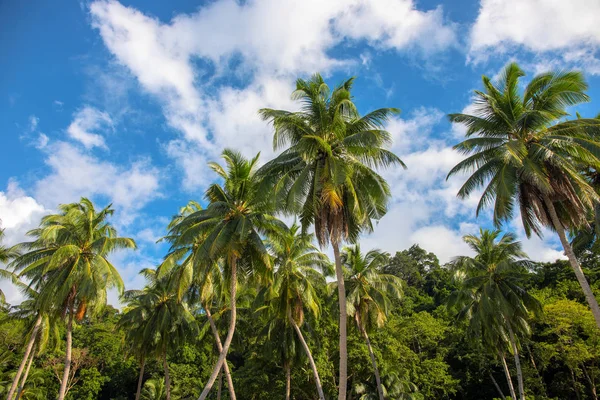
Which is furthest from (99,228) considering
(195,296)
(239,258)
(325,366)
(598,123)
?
(598,123)

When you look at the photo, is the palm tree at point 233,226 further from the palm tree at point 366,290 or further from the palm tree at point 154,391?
the palm tree at point 154,391

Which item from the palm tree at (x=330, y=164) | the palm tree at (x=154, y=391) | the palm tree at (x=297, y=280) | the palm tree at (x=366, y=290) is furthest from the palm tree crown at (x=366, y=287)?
the palm tree at (x=154, y=391)

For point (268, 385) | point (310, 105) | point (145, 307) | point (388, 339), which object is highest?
point (310, 105)

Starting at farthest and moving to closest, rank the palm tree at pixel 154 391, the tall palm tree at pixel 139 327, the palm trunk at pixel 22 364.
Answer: the palm tree at pixel 154 391 → the tall palm tree at pixel 139 327 → the palm trunk at pixel 22 364

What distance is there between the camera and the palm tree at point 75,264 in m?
18.4

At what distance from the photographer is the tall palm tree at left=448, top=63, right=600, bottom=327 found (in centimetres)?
1307

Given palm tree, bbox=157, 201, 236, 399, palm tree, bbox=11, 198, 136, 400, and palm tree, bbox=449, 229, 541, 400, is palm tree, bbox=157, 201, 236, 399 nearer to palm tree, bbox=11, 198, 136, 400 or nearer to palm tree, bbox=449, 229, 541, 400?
palm tree, bbox=11, 198, 136, 400

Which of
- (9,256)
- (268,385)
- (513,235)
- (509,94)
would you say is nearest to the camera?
(509,94)

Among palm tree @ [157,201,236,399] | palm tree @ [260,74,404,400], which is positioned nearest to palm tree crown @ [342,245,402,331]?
palm tree @ [157,201,236,399]

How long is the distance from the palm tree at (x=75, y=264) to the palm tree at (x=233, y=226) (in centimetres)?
501

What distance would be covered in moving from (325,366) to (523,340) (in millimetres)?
16323

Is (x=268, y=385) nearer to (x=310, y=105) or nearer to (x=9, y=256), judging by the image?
(x=9, y=256)

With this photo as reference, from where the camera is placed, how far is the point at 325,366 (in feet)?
90.4

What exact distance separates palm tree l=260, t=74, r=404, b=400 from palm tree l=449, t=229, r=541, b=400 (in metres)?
13.3
